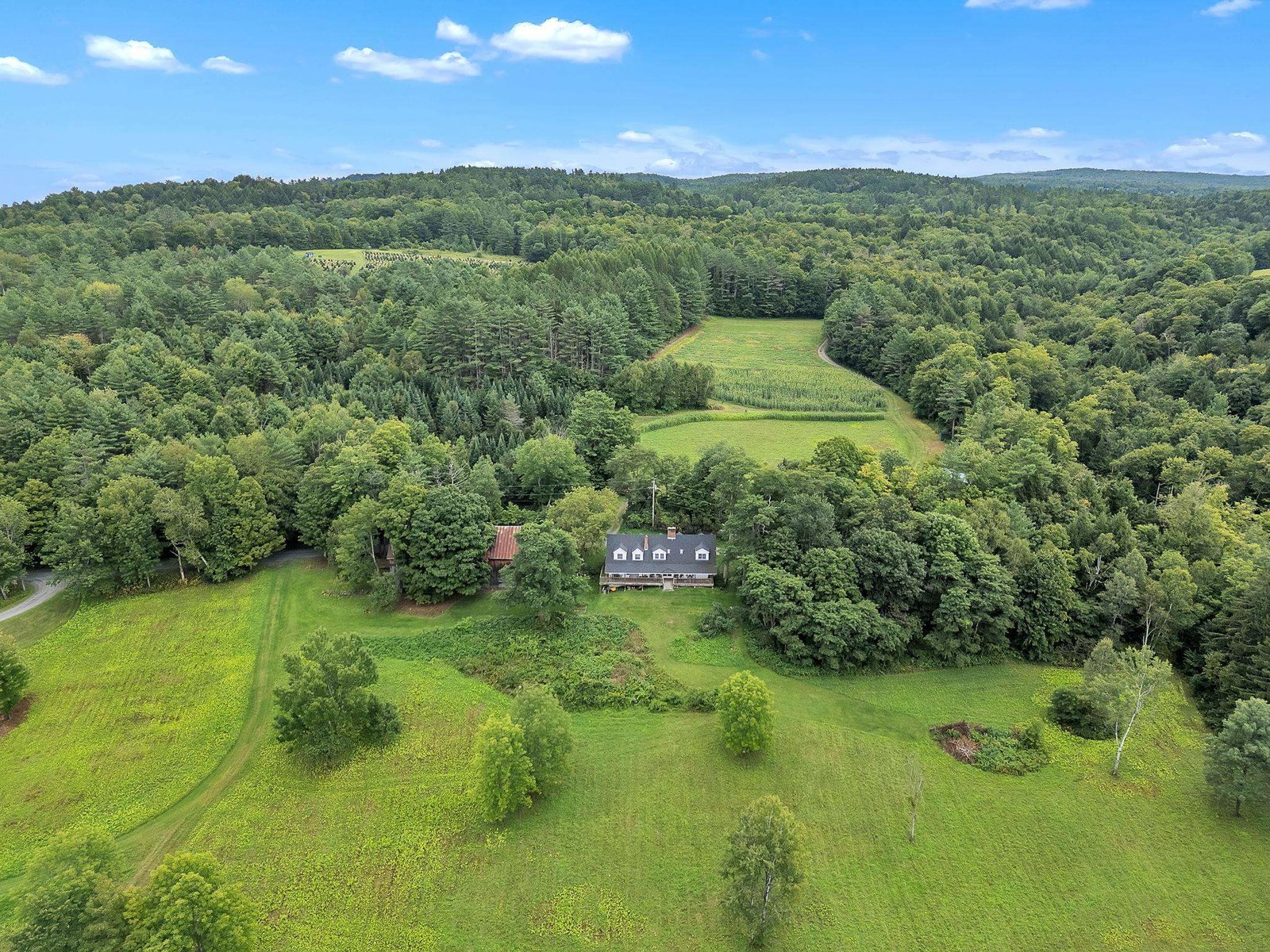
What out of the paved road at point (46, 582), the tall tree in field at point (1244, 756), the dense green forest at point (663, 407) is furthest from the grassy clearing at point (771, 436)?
the tall tree in field at point (1244, 756)

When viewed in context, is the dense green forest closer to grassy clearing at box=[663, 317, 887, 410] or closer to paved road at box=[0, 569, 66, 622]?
paved road at box=[0, 569, 66, 622]

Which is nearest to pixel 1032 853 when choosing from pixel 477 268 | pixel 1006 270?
pixel 477 268

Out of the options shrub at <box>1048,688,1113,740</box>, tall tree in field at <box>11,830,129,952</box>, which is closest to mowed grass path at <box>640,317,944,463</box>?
shrub at <box>1048,688,1113,740</box>

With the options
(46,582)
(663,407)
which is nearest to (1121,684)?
(663,407)

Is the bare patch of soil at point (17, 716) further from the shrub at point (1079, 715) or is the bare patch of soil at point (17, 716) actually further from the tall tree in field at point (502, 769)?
the shrub at point (1079, 715)

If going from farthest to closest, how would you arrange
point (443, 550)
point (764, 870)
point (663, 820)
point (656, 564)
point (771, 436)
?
point (771, 436)
point (656, 564)
point (443, 550)
point (663, 820)
point (764, 870)

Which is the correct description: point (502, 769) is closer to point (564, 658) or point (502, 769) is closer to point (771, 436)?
point (564, 658)
